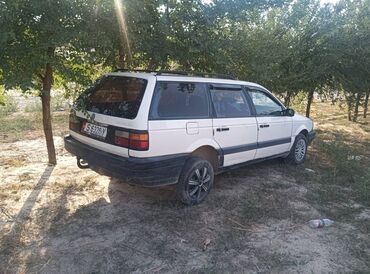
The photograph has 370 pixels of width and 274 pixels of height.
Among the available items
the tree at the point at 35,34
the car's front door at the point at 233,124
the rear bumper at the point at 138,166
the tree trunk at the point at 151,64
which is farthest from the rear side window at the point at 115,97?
the tree trunk at the point at 151,64

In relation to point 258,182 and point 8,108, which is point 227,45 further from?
point 8,108

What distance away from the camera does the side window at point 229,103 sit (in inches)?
199

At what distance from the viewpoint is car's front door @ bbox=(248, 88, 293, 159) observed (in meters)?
5.79

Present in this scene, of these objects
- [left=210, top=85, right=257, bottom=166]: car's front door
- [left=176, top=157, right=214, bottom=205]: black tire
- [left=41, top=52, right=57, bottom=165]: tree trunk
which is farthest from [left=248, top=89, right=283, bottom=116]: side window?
[left=41, top=52, right=57, bottom=165]: tree trunk

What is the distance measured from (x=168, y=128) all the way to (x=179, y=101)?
46 centimetres

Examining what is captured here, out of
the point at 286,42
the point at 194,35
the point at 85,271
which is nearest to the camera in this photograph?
the point at 85,271

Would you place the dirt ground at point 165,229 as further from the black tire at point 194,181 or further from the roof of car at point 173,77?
the roof of car at point 173,77

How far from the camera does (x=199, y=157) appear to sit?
482 cm

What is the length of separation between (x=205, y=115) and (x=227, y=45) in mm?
2343

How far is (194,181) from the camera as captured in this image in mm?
4762

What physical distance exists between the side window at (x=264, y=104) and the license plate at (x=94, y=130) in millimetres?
2522

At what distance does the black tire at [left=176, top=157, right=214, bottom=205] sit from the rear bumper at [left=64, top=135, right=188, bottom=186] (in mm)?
127

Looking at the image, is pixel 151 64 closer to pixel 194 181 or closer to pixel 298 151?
pixel 194 181

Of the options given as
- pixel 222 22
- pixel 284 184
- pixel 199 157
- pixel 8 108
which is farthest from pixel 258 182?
pixel 8 108
